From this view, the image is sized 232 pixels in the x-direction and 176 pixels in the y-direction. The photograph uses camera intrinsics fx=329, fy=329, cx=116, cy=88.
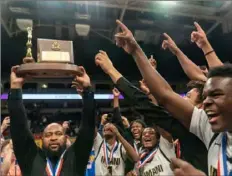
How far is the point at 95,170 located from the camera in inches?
139

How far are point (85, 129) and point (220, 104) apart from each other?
2.55ft

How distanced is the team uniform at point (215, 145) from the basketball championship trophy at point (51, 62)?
2.33ft

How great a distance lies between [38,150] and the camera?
172cm

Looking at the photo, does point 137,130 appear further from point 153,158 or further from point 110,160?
point 153,158

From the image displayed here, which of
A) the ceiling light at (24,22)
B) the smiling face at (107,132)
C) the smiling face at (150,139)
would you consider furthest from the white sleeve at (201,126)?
the ceiling light at (24,22)

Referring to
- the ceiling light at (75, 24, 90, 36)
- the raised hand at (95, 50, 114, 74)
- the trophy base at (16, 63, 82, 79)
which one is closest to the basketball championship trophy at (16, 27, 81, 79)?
the trophy base at (16, 63, 82, 79)

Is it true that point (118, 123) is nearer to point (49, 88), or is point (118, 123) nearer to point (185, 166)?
point (185, 166)

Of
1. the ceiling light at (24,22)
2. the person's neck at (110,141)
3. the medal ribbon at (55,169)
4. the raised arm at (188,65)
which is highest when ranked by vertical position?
the ceiling light at (24,22)

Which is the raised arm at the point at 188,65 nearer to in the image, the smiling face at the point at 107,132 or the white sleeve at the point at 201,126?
the white sleeve at the point at 201,126

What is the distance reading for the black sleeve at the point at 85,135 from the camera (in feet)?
5.40

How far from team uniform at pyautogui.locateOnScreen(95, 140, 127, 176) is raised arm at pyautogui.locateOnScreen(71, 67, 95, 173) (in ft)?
6.07

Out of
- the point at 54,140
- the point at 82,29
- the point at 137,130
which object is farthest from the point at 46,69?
the point at 82,29

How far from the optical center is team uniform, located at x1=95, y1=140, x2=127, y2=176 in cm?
344

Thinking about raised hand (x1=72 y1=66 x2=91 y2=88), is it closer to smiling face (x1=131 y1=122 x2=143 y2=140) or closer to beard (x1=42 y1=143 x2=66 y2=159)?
beard (x1=42 y1=143 x2=66 y2=159)
